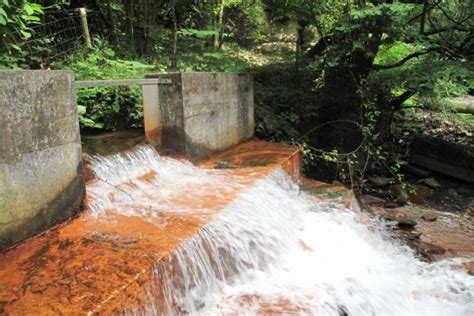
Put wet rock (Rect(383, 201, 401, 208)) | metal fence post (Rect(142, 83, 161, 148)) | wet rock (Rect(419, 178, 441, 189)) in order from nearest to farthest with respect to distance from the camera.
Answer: metal fence post (Rect(142, 83, 161, 148)), wet rock (Rect(383, 201, 401, 208)), wet rock (Rect(419, 178, 441, 189))

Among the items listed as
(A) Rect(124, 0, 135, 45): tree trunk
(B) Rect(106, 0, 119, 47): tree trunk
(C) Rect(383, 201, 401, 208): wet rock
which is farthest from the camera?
(A) Rect(124, 0, 135, 45): tree trunk

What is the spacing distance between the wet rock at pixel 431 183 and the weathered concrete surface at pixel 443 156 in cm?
42

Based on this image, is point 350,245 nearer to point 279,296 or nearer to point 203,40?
point 279,296

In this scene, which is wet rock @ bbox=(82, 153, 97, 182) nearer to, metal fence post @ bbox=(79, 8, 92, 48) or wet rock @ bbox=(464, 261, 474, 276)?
metal fence post @ bbox=(79, 8, 92, 48)

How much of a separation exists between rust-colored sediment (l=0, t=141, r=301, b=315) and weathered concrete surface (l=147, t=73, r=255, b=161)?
1701mm

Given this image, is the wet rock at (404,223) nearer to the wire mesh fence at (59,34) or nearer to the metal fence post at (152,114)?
the metal fence post at (152,114)

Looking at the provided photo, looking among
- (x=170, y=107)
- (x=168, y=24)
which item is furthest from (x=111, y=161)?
(x=168, y=24)

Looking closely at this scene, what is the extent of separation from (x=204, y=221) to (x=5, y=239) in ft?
5.38

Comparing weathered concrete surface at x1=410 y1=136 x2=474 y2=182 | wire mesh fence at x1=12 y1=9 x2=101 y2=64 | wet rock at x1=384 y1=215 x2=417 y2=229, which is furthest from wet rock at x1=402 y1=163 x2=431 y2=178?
wire mesh fence at x1=12 y1=9 x2=101 y2=64

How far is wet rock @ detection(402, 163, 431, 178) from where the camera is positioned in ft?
32.0

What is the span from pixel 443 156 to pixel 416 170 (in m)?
0.69

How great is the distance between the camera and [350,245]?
5094 millimetres

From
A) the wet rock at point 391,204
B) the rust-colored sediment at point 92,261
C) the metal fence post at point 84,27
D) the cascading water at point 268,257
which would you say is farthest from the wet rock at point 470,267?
the metal fence post at point 84,27

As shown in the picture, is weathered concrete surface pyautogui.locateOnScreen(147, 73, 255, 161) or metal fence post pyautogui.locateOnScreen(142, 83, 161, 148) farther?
weathered concrete surface pyautogui.locateOnScreen(147, 73, 255, 161)
